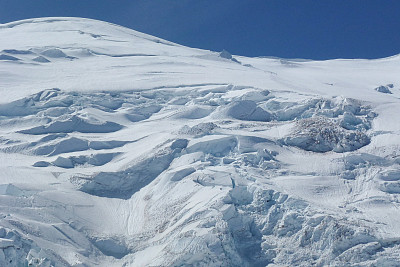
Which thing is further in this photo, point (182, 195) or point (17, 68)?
point (17, 68)

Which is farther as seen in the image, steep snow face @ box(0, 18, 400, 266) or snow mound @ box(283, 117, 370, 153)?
snow mound @ box(283, 117, 370, 153)

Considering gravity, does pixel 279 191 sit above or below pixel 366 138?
below

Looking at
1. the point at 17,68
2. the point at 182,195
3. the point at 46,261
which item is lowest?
the point at 46,261

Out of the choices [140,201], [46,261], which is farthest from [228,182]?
[46,261]

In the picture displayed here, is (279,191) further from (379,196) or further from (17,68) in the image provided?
(17,68)

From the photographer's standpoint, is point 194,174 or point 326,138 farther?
point 326,138

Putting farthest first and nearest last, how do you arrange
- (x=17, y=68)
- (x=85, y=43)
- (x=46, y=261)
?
(x=85, y=43)
(x=17, y=68)
(x=46, y=261)

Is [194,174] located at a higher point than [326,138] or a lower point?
lower

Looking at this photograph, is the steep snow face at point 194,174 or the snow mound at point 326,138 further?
the snow mound at point 326,138
